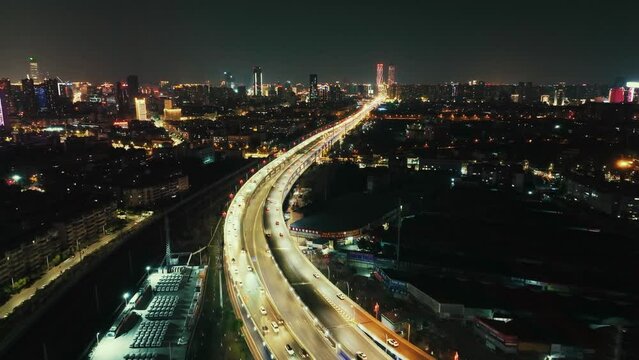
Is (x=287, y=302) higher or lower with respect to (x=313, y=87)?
lower

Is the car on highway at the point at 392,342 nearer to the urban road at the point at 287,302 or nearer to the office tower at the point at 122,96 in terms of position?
the urban road at the point at 287,302

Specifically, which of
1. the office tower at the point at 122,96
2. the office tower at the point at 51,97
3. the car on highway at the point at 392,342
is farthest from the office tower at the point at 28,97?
the car on highway at the point at 392,342

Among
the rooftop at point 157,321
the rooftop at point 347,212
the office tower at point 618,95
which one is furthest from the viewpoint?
the office tower at point 618,95

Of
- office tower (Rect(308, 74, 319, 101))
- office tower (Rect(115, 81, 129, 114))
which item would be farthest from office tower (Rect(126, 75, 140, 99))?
office tower (Rect(308, 74, 319, 101))

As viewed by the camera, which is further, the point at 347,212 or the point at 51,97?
the point at 51,97

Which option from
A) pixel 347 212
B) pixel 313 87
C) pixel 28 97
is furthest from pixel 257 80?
pixel 347 212

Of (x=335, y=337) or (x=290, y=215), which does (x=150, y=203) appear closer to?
(x=290, y=215)

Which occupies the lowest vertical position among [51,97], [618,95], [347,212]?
[347,212]

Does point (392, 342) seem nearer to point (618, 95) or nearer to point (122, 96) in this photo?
point (618, 95)
